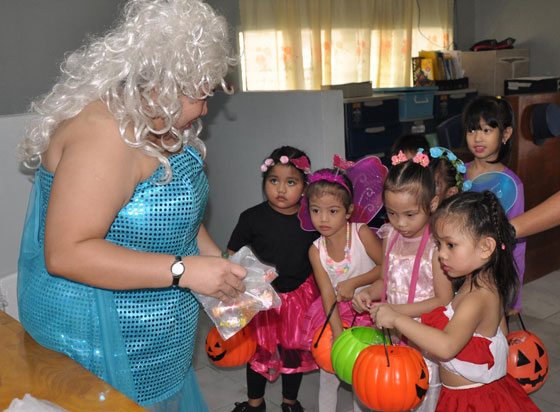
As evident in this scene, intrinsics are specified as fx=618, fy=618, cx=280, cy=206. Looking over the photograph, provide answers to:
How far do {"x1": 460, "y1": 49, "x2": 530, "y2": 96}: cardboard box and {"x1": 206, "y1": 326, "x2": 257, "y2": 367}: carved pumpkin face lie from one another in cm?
419

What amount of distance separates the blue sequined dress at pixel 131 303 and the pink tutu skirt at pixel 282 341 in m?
1.10

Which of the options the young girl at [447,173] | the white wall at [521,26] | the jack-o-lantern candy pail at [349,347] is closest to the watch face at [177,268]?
the jack-o-lantern candy pail at [349,347]

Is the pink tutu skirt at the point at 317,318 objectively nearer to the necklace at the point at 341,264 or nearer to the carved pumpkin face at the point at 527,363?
the necklace at the point at 341,264

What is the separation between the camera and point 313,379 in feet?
10.0

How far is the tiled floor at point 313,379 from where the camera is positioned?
278cm

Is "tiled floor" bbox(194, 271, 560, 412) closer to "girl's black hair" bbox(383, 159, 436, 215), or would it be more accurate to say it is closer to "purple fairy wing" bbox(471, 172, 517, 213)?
"purple fairy wing" bbox(471, 172, 517, 213)

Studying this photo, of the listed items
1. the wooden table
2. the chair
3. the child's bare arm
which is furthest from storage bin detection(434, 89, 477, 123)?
the wooden table

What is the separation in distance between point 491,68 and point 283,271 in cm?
402

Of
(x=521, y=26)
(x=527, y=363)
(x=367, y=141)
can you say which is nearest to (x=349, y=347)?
(x=527, y=363)

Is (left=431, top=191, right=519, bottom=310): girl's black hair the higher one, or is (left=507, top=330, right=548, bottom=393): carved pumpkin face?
(left=431, top=191, right=519, bottom=310): girl's black hair

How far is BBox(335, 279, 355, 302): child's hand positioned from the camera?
2.37 meters

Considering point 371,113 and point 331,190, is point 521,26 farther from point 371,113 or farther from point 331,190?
point 331,190

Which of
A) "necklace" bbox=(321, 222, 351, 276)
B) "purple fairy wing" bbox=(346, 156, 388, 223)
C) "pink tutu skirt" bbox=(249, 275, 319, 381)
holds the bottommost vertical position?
"pink tutu skirt" bbox=(249, 275, 319, 381)

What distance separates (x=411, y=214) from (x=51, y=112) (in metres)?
1.26
